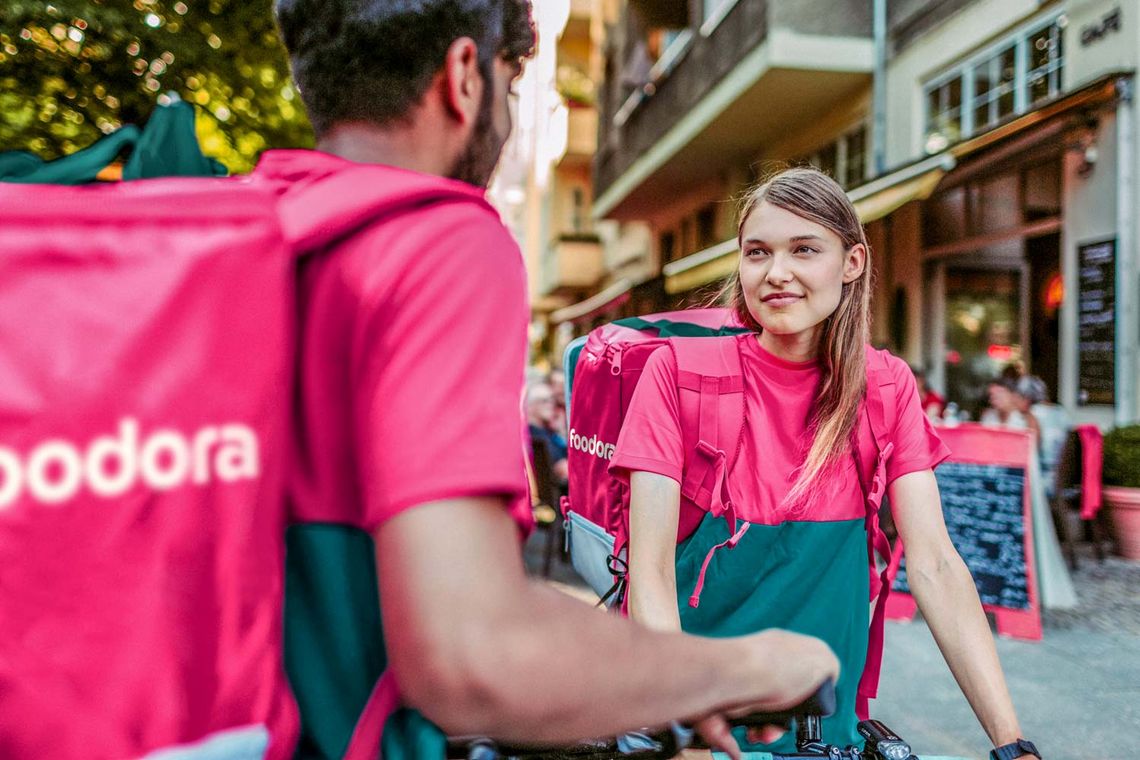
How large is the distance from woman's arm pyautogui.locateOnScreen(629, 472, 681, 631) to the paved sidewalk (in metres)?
2.30

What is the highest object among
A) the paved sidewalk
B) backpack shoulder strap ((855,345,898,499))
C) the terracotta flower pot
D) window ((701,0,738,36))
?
window ((701,0,738,36))

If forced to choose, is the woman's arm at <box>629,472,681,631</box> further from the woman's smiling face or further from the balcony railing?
the balcony railing

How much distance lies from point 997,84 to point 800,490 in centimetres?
867

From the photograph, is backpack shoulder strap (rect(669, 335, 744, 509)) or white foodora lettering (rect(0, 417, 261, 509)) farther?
backpack shoulder strap (rect(669, 335, 744, 509))

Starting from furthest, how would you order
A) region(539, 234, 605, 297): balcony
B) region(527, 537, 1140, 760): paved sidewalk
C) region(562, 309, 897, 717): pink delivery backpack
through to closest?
region(539, 234, 605, 297): balcony < region(527, 537, 1140, 760): paved sidewalk < region(562, 309, 897, 717): pink delivery backpack

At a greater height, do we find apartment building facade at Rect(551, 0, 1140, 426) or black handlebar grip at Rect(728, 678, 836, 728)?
apartment building facade at Rect(551, 0, 1140, 426)

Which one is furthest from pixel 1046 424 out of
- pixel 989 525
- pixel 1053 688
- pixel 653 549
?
pixel 653 549

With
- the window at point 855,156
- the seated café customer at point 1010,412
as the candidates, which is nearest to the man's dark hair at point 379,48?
the seated café customer at point 1010,412

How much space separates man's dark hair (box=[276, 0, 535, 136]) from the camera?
928 millimetres

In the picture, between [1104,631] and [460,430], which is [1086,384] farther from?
[460,430]

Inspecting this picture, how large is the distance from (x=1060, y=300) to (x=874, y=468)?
793cm

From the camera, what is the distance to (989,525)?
5.78m

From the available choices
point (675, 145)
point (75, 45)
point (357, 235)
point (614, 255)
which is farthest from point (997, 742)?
point (614, 255)

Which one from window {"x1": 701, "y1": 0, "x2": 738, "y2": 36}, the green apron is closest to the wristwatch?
the green apron
